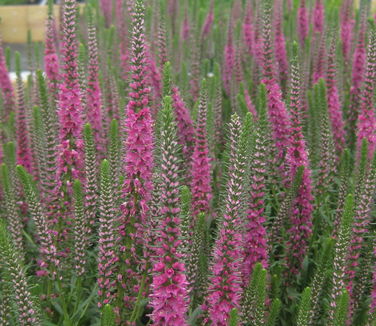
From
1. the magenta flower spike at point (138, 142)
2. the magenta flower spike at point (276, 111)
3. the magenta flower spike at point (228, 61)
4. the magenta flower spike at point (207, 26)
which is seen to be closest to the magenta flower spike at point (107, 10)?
the magenta flower spike at point (207, 26)

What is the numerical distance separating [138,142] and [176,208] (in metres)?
0.69

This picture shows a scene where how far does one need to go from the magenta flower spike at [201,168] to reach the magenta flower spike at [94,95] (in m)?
1.17

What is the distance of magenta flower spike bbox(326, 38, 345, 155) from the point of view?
5.44 m

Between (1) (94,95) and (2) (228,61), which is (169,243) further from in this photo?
(2) (228,61)

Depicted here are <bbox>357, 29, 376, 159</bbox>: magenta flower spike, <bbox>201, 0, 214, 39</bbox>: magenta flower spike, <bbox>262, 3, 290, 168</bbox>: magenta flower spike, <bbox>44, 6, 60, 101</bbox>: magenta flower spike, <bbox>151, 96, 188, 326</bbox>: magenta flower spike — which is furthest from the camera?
<bbox>201, 0, 214, 39</bbox>: magenta flower spike

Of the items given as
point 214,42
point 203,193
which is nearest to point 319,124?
point 203,193

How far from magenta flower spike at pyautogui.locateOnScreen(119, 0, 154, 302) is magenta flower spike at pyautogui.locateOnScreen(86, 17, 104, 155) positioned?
62.4 inches

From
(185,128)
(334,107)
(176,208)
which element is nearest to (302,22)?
(334,107)

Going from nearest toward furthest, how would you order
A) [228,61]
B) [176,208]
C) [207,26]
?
[176,208] < [228,61] < [207,26]

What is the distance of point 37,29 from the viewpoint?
37.7 ft

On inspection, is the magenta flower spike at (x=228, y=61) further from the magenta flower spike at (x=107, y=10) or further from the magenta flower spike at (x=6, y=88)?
the magenta flower spike at (x=107, y=10)

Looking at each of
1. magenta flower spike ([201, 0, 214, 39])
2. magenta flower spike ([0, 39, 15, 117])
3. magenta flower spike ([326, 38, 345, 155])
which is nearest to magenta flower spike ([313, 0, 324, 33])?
magenta flower spike ([201, 0, 214, 39])

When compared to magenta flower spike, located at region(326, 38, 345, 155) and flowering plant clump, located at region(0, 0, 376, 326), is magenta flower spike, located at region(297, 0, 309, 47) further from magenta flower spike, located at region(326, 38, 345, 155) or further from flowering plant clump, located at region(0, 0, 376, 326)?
magenta flower spike, located at region(326, 38, 345, 155)

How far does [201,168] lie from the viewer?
3992 millimetres
